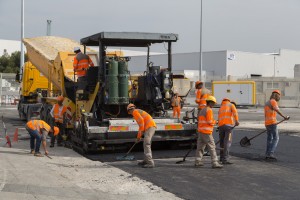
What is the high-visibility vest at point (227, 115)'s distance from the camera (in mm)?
11469

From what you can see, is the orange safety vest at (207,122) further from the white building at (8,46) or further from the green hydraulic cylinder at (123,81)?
the white building at (8,46)

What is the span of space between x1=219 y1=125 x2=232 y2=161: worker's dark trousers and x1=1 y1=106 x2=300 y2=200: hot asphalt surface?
0.31m

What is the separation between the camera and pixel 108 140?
40.1ft

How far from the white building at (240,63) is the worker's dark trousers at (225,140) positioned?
145 ft

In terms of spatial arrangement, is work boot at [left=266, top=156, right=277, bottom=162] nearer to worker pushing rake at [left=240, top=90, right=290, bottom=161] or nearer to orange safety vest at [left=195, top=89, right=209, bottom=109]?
worker pushing rake at [left=240, top=90, right=290, bottom=161]

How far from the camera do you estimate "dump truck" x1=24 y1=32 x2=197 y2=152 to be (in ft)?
40.5

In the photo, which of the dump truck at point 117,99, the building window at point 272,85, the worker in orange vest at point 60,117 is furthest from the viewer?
the building window at point 272,85

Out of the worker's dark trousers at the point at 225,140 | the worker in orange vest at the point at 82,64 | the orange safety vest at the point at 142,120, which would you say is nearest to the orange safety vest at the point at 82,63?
the worker in orange vest at the point at 82,64

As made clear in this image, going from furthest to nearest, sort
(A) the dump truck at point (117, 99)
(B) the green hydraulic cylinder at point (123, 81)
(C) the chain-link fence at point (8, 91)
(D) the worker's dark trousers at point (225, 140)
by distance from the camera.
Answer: (C) the chain-link fence at point (8, 91) < (B) the green hydraulic cylinder at point (123, 81) < (A) the dump truck at point (117, 99) < (D) the worker's dark trousers at point (225, 140)

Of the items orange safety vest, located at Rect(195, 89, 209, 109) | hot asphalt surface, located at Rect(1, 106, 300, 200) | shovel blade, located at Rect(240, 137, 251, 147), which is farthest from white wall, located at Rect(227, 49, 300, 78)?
hot asphalt surface, located at Rect(1, 106, 300, 200)

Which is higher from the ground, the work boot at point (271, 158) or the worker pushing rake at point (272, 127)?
the worker pushing rake at point (272, 127)

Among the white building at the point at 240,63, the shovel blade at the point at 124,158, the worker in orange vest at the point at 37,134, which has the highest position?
the white building at the point at 240,63

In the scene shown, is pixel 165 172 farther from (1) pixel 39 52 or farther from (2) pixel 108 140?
(1) pixel 39 52

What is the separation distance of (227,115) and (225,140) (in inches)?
23.3
